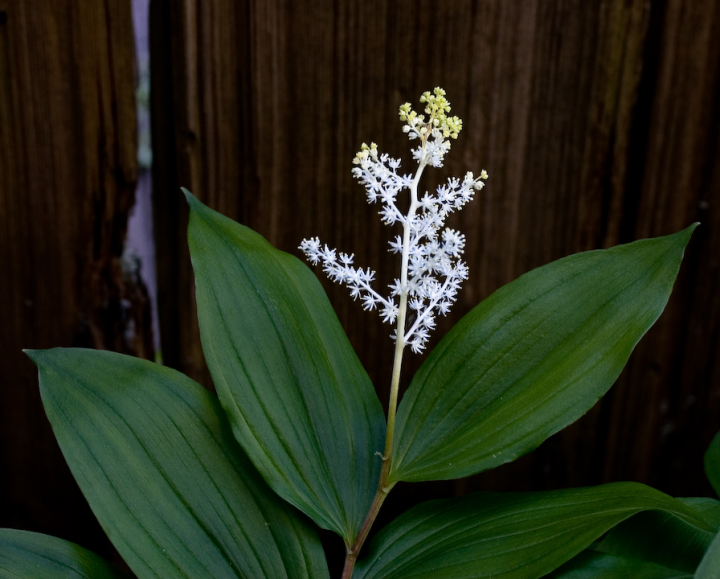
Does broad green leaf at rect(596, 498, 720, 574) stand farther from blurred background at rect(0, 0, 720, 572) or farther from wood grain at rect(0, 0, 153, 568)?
wood grain at rect(0, 0, 153, 568)

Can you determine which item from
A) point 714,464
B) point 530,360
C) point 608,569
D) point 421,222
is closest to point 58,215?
point 421,222

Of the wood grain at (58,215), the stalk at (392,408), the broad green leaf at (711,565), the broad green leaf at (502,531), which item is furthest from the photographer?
the wood grain at (58,215)

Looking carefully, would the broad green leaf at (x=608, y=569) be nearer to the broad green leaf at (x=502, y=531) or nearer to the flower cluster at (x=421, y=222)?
the broad green leaf at (x=502, y=531)

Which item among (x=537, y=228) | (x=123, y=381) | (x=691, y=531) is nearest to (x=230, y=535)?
(x=123, y=381)

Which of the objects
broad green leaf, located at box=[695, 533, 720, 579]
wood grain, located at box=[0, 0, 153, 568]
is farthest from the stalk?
wood grain, located at box=[0, 0, 153, 568]

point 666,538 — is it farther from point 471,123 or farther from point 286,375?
point 471,123

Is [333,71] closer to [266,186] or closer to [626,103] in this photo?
[266,186]

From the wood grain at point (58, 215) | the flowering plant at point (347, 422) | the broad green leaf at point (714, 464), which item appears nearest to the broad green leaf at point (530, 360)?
the flowering plant at point (347, 422)

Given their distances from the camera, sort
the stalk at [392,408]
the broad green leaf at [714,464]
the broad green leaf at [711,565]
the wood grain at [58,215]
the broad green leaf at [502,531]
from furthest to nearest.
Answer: the wood grain at [58,215], the broad green leaf at [714,464], the stalk at [392,408], the broad green leaf at [502,531], the broad green leaf at [711,565]
